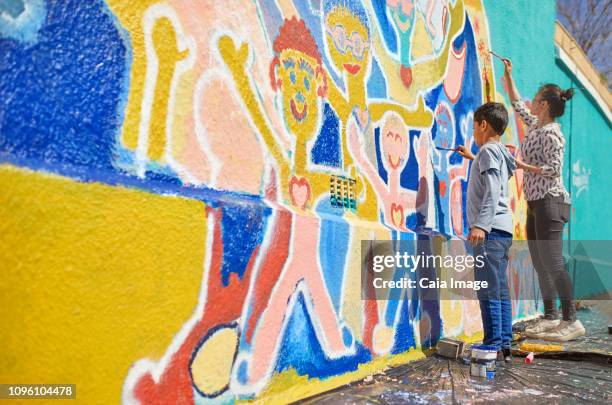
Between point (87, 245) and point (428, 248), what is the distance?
7.64ft

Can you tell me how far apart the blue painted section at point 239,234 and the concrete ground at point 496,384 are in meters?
0.67

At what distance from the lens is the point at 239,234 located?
2006 millimetres

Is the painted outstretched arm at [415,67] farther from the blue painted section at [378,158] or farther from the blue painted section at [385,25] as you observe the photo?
the blue painted section at [378,158]

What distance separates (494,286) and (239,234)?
5.74 feet

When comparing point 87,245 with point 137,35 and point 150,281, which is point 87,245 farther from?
point 137,35

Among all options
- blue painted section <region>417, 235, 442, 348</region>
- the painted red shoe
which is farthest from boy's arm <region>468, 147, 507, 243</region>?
the painted red shoe

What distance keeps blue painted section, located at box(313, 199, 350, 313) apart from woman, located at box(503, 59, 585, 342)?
74.6 inches

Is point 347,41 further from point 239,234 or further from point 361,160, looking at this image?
point 239,234

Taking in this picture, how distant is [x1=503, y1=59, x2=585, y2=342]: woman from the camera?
398 centimetres

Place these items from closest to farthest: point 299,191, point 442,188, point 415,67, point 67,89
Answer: point 67,89 → point 299,191 → point 415,67 → point 442,188

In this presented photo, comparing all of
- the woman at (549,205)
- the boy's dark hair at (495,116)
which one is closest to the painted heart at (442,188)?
the woman at (549,205)

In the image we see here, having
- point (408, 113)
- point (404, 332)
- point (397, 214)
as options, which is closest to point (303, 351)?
point (404, 332)

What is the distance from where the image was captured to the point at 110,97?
5.39 feet

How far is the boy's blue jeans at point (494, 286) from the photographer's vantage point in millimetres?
3094
